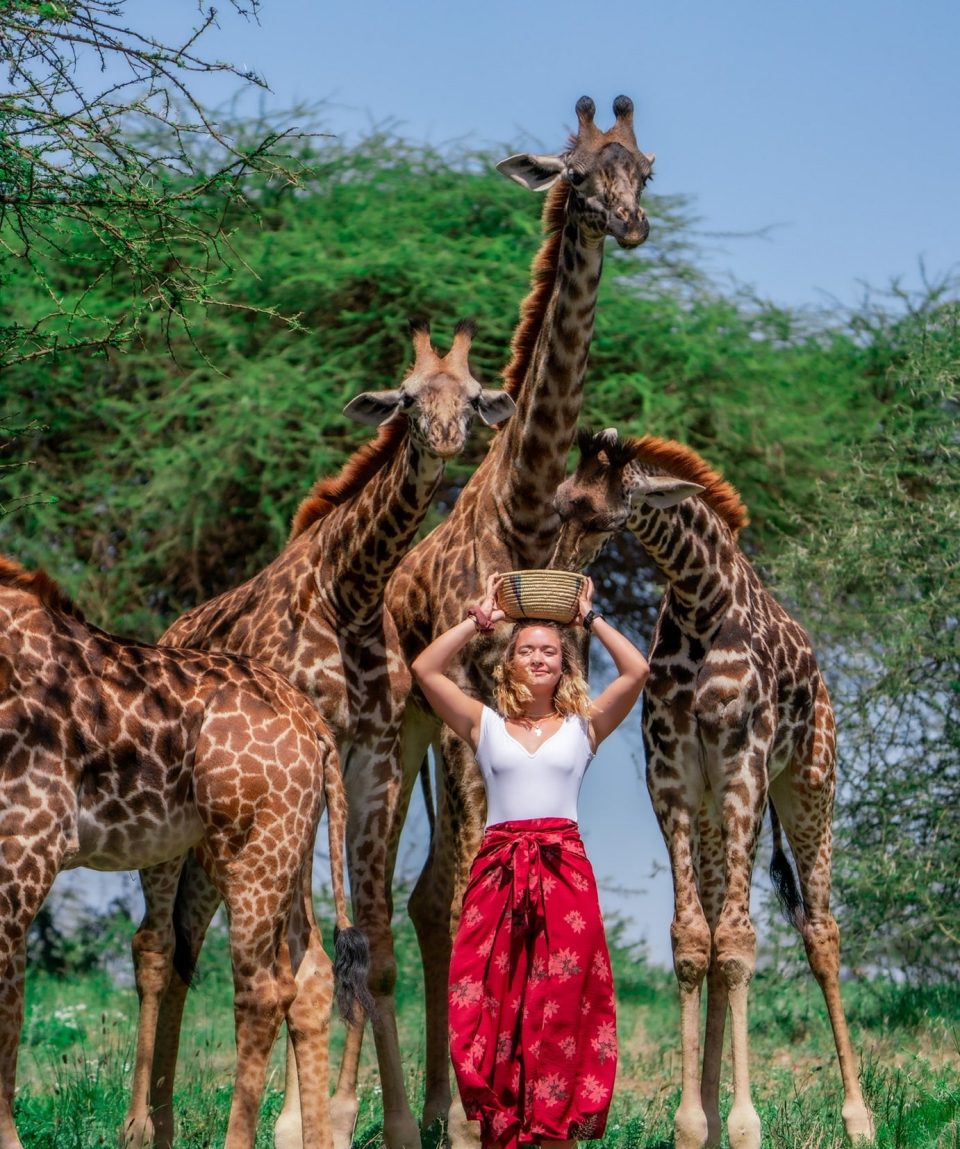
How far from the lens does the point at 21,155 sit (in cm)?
727

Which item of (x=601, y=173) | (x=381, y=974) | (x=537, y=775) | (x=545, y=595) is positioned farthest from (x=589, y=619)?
(x=381, y=974)

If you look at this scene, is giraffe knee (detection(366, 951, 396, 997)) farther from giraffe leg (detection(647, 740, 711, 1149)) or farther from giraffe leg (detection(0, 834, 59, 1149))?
giraffe leg (detection(0, 834, 59, 1149))

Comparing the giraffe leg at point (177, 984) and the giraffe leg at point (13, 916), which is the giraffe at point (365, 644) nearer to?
the giraffe leg at point (177, 984)

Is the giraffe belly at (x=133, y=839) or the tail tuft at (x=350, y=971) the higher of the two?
the giraffe belly at (x=133, y=839)

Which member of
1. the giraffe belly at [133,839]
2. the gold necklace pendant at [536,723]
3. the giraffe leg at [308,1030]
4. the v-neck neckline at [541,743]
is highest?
the gold necklace pendant at [536,723]

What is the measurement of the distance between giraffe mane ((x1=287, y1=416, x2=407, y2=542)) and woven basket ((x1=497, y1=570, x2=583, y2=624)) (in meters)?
1.68

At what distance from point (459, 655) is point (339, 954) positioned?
1571 mm

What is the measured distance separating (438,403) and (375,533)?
0.76 meters

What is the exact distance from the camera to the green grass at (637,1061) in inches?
316

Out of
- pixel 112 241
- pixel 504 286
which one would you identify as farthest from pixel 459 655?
pixel 504 286

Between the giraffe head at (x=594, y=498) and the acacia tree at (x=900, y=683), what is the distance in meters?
5.23

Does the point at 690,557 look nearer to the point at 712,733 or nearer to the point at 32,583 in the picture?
the point at 712,733

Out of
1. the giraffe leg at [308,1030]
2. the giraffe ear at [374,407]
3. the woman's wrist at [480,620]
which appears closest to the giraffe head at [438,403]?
the giraffe ear at [374,407]

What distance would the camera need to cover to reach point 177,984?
26.5ft
